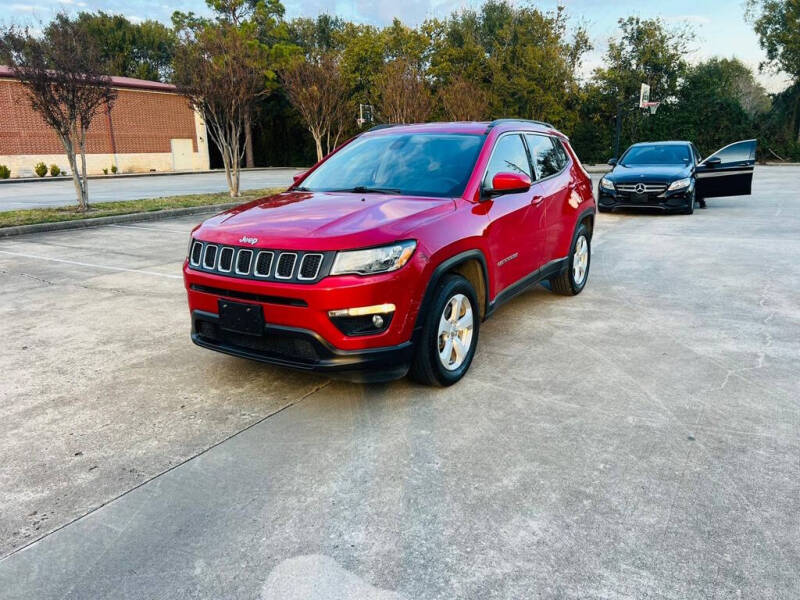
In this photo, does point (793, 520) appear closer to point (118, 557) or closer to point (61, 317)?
point (118, 557)

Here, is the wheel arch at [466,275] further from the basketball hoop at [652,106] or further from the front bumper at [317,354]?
the basketball hoop at [652,106]

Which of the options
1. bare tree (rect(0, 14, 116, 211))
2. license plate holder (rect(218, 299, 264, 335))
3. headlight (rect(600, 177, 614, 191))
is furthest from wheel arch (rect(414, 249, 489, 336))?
bare tree (rect(0, 14, 116, 211))

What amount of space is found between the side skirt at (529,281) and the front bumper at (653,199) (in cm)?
799

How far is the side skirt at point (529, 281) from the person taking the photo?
4.65 metres

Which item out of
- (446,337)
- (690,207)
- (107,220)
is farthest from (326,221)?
(690,207)

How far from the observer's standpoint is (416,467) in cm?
308

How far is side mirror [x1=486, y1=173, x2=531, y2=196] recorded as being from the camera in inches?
168

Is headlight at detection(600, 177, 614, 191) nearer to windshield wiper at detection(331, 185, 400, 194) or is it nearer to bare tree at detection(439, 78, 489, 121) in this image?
windshield wiper at detection(331, 185, 400, 194)

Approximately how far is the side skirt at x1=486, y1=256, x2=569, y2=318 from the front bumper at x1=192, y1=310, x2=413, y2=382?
1180 mm

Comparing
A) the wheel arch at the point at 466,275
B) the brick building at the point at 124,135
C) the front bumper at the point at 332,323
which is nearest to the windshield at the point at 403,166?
the wheel arch at the point at 466,275

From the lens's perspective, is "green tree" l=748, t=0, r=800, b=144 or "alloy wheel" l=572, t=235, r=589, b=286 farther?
"green tree" l=748, t=0, r=800, b=144

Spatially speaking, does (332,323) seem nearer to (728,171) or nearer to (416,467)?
(416,467)

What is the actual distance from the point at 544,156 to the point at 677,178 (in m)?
8.41

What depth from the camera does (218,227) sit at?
397 cm
